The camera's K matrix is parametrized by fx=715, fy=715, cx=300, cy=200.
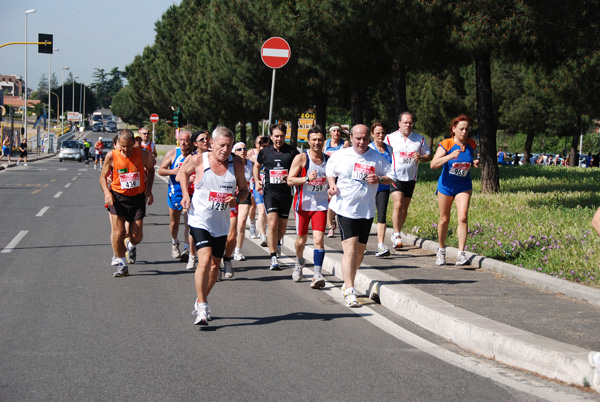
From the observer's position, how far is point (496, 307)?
6.98m

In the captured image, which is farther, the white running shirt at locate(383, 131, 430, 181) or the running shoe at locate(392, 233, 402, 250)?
the running shoe at locate(392, 233, 402, 250)

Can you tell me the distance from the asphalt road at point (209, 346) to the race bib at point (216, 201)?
1086 millimetres

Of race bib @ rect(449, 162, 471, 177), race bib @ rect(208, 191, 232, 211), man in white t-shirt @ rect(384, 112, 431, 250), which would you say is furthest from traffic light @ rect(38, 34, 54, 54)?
race bib @ rect(208, 191, 232, 211)

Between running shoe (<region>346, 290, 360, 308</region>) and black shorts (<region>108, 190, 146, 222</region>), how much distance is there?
3.27 m

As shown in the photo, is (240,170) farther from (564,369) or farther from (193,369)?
(564,369)

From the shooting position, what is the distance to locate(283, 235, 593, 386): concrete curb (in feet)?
16.5

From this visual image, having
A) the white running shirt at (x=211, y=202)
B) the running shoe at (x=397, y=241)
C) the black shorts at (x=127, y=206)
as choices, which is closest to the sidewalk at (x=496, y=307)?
the running shoe at (x=397, y=241)

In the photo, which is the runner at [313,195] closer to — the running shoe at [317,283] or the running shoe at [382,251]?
the running shoe at [317,283]

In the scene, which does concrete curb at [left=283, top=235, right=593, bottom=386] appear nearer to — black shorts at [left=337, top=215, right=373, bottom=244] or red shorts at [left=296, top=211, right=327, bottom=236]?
black shorts at [left=337, top=215, right=373, bottom=244]

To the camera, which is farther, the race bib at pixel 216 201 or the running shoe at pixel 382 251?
the running shoe at pixel 382 251

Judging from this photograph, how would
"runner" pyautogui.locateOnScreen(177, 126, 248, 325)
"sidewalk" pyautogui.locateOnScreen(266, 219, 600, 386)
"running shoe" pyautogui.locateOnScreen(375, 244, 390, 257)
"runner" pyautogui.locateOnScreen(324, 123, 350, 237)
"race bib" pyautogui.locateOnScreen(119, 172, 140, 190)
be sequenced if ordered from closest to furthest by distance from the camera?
1. "sidewalk" pyautogui.locateOnScreen(266, 219, 600, 386)
2. "runner" pyautogui.locateOnScreen(177, 126, 248, 325)
3. "race bib" pyautogui.locateOnScreen(119, 172, 140, 190)
4. "running shoe" pyautogui.locateOnScreen(375, 244, 390, 257)
5. "runner" pyautogui.locateOnScreen(324, 123, 350, 237)

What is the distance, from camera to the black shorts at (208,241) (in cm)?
645

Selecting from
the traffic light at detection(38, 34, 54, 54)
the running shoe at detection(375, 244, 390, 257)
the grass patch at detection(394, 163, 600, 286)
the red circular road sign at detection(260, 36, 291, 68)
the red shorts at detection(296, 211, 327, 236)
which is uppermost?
the traffic light at detection(38, 34, 54, 54)

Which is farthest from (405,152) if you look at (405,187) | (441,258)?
(441,258)
